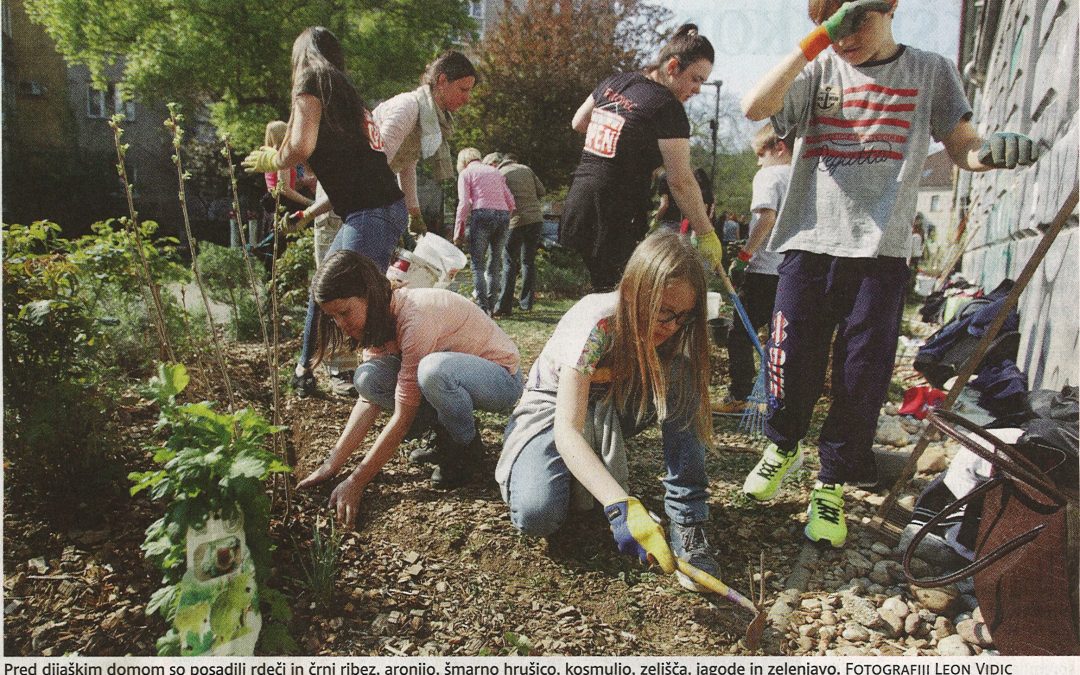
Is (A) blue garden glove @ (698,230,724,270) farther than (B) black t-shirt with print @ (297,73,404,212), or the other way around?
(A) blue garden glove @ (698,230,724,270)

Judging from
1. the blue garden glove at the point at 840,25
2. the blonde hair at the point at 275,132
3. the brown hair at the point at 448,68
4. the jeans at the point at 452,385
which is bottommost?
the jeans at the point at 452,385

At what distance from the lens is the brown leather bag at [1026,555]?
1.36 metres

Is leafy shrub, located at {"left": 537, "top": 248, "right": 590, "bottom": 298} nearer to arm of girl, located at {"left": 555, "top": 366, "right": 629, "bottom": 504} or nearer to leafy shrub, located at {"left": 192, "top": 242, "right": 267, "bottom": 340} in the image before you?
leafy shrub, located at {"left": 192, "top": 242, "right": 267, "bottom": 340}

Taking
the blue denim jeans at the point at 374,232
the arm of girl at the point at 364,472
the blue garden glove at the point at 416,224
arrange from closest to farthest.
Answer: the arm of girl at the point at 364,472, the blue denim jeans at the point at 374,232, the blue garden glove at the point at 416,224

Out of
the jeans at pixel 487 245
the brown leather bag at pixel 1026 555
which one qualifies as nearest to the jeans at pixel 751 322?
the brown leather bag at pixel 1026 555

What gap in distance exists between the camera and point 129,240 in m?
2.59

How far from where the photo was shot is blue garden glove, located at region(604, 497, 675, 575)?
151cm

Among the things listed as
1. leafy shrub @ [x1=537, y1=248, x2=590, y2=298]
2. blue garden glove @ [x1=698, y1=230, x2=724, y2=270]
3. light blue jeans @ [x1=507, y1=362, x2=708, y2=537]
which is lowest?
leafy shrub @ [x1=537, y1=248, x2=590, y2=298]

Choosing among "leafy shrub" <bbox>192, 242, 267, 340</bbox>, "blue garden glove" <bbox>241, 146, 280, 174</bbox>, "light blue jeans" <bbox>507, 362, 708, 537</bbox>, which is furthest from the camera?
"leafy shrub" <bbox>192, 242, 267, 340</bbox>

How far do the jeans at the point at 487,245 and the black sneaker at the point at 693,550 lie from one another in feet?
13.9

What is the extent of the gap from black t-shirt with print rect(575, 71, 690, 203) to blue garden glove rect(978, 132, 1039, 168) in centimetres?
117

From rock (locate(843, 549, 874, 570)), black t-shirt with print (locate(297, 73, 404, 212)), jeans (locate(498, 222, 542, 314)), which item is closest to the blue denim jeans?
black t-shirt with print (locate(297, 73, 404, 212))

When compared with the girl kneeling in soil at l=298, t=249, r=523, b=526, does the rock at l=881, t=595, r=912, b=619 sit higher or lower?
lower

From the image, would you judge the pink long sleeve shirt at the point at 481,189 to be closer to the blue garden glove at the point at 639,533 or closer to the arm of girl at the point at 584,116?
the arm of girl at the point at 584,116
